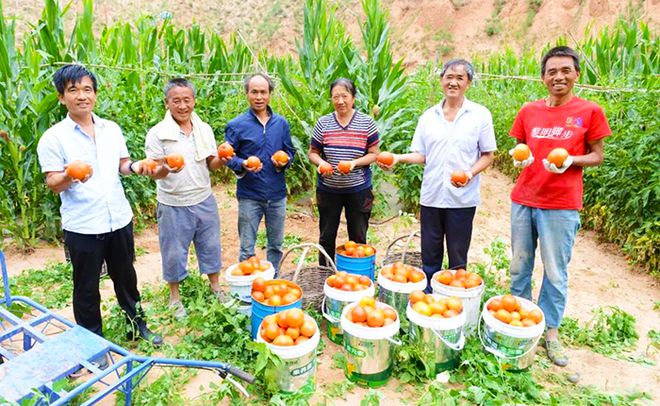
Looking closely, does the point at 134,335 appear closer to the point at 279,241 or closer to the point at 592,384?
the point at 279,241

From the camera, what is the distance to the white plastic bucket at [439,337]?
284 centimetres

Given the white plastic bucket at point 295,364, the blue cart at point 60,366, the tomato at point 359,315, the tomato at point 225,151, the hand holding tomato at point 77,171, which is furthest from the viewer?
the tomato at point 225,151

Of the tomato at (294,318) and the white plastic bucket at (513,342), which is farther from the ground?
the tomato at (294,318)

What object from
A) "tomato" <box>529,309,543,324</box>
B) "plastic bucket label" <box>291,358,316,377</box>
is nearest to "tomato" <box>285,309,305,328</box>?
"plastic bucket label" <box>291,358,316,377</box>

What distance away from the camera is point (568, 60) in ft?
9.46

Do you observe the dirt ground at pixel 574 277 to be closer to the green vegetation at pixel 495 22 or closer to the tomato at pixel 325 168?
the tomato at pixel 325 168

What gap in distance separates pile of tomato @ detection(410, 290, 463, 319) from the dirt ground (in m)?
0.53

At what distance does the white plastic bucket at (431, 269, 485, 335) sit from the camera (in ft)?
10.4

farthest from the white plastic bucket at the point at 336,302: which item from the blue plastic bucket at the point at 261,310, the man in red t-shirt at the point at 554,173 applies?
the man in red t-shirt at the point at 554,173

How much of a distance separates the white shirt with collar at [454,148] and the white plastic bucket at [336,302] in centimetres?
92

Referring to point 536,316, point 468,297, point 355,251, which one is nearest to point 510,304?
point 536,316

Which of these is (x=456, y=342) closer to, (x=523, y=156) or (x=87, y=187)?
(x=523, y=156)

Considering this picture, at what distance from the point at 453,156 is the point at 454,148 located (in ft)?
0.20

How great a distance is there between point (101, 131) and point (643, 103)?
17.1 feet
